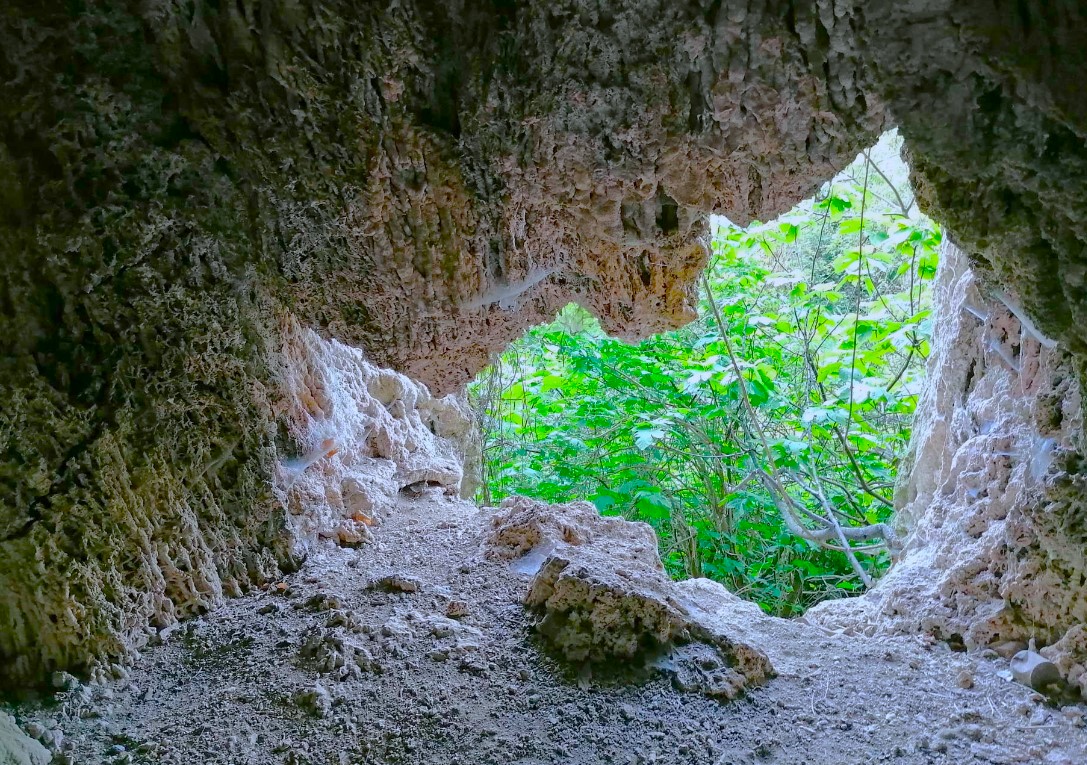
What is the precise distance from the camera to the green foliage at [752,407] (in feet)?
13.3

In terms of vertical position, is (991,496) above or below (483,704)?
above

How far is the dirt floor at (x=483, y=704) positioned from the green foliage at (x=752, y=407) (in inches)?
81.0

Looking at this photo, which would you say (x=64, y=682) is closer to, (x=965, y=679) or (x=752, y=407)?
(x=965, y=679)

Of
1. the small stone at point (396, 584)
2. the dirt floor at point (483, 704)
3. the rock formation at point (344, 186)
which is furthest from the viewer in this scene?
the small stone at point (396, 584)

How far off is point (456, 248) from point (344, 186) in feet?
1.12

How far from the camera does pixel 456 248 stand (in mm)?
1908

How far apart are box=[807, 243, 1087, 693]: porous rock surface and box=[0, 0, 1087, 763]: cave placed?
0.03 feet

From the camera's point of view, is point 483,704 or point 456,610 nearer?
point 483,704

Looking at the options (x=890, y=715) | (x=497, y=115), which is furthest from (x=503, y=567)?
(x=497, y=115)

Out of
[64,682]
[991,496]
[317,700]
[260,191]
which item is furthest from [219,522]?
[991,496]

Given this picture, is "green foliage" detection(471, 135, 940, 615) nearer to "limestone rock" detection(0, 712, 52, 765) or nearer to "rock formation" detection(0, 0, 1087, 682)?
"rock formation" detection(0, 0, 1087, 682)

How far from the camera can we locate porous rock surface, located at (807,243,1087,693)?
1574 millimetres

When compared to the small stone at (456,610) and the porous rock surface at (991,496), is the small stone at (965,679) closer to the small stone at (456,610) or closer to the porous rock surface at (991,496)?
the porous rock surface at (991,496)

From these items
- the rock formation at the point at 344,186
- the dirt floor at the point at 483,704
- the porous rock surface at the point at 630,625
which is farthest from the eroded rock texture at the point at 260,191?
the porous rock surface at the point at 630,625
